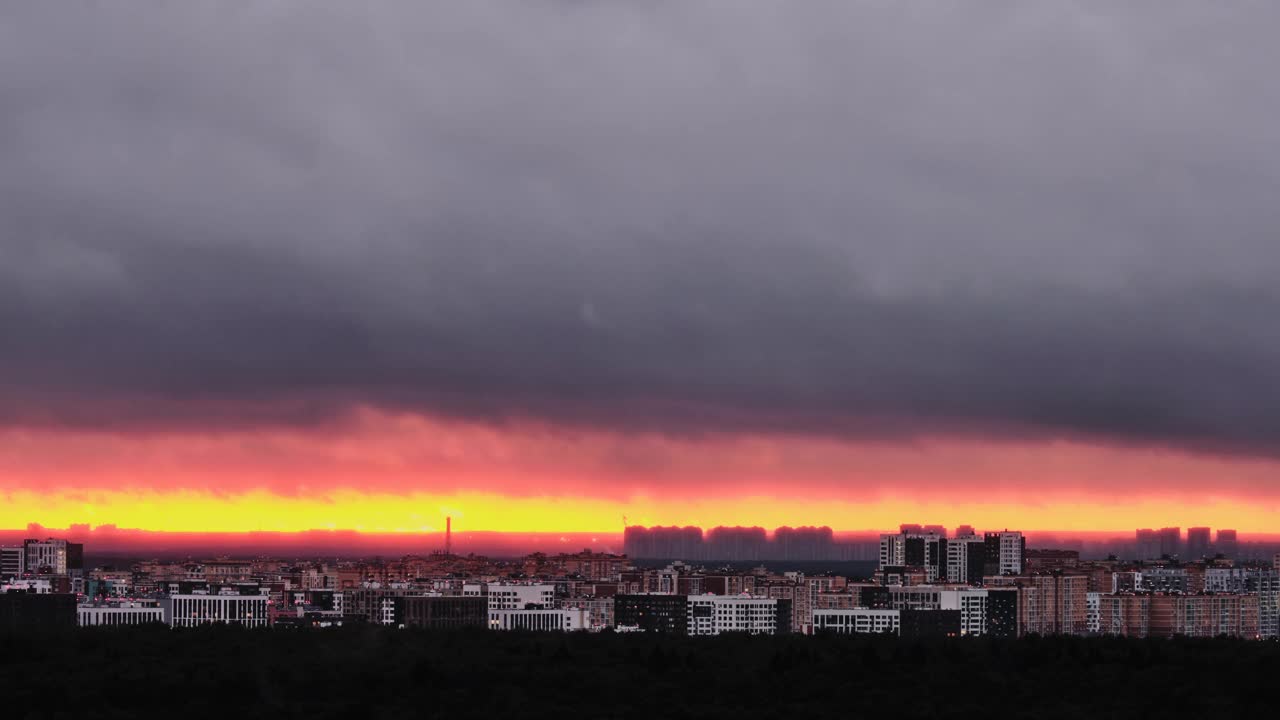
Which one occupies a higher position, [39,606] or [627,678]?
[627,678]

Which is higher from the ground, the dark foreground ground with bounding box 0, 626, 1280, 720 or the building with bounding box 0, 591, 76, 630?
the dark foreground ground with bounding box 0, 626, 1280, 720

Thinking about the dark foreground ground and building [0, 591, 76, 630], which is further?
building [0, 591, 76, 630]

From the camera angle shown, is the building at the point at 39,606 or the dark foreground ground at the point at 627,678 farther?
the building at the point at 39,606

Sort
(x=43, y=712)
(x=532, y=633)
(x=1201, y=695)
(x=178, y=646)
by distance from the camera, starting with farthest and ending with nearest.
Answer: (x=532, y=633) < (x=178, y=646) < (x=1201, y=695) < (x=43, y=712)

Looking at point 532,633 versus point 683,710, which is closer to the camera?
point 683,710

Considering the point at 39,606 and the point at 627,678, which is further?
the point at 39,606

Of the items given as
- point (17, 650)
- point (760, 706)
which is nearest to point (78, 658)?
point (17, 650)

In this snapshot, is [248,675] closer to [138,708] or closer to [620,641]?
[138,708]

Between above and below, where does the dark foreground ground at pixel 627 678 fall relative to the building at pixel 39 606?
above
